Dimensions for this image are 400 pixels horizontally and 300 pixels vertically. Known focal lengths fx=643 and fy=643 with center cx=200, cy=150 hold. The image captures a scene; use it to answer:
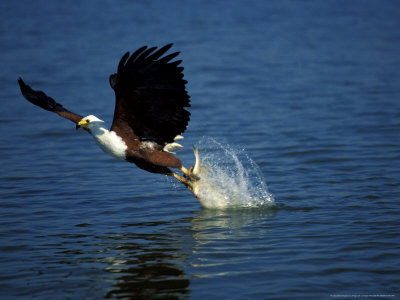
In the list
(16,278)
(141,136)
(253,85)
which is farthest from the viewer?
(253,85)

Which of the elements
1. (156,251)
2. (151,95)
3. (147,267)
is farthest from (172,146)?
(147,267)

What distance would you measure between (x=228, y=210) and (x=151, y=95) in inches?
64.2

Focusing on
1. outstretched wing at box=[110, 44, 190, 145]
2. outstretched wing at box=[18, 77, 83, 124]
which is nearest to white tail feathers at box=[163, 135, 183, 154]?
outstretched wing at box=[110, 44, 190, 145]

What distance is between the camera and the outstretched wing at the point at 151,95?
601cm

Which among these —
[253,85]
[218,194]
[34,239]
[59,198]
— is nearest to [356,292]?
[218,194]

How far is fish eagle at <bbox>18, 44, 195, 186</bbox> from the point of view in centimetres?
605

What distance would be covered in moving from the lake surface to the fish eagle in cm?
71

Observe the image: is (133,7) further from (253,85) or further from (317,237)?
(317,237)

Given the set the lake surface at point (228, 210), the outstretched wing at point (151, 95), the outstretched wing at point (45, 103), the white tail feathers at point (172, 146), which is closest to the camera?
the lake surface at point (228, 210)

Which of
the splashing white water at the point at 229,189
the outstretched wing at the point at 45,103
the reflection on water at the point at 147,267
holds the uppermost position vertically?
the outstretched wing at the point at 45,103

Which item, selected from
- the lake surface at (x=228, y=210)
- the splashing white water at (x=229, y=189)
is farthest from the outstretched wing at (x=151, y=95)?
the lake surface at (x=228, y=210)

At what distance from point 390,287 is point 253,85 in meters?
10.3

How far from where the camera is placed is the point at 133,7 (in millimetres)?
26844

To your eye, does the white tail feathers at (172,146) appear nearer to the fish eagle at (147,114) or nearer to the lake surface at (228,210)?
the fish eagle at (147,114)
